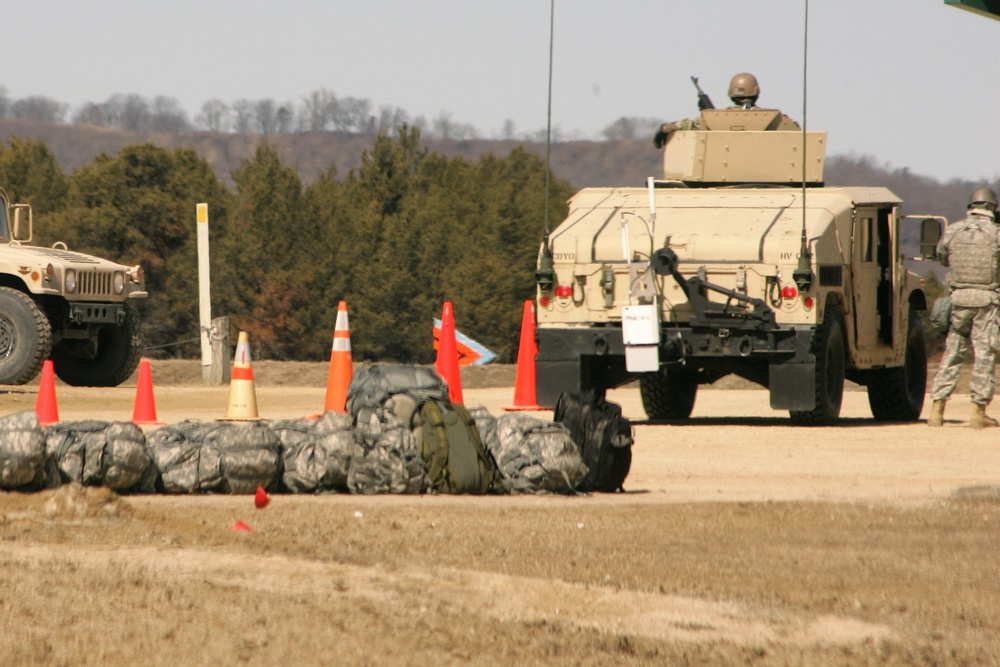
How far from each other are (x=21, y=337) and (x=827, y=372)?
28.0 feet

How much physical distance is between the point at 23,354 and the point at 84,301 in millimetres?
1417

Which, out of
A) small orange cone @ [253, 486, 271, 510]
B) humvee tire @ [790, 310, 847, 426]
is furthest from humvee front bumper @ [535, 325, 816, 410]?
small orange cone @ [253, 486, 271, 510]

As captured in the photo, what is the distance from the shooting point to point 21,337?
1866 centimetres

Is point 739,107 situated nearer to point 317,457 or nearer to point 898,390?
point 898,390

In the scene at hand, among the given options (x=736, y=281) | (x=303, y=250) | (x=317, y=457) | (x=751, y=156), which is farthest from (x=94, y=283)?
(x=303, y=250)

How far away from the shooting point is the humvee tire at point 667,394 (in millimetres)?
16922

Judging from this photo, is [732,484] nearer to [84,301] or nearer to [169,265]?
[84,301]

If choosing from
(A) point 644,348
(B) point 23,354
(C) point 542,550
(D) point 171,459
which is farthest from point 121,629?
(B) point 23,354

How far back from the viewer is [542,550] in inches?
301

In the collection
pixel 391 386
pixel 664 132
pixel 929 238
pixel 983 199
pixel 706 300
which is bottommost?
pixel 391 386

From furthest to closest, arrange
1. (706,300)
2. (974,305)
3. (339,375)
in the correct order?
(974,305) < (706,300) < (339,375)

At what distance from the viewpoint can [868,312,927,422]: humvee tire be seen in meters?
16.9

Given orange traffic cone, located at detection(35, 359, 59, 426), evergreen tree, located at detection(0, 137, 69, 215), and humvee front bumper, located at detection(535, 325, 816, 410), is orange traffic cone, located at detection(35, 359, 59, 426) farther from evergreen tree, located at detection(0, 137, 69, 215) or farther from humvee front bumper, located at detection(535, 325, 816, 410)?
evergreen tree, located at detection(0, 137, 69, 215)

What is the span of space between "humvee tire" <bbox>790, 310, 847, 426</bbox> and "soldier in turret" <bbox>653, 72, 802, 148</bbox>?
2.48 metres
